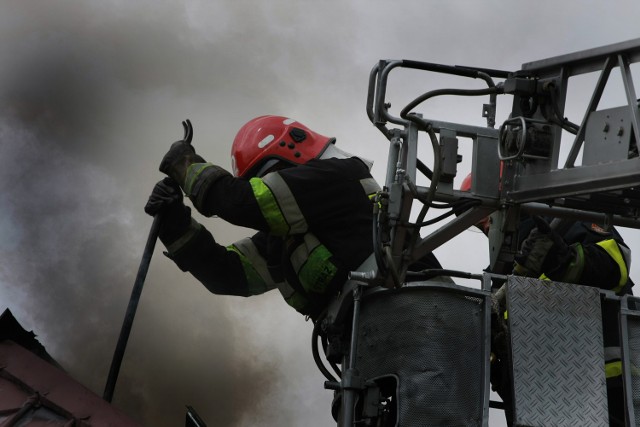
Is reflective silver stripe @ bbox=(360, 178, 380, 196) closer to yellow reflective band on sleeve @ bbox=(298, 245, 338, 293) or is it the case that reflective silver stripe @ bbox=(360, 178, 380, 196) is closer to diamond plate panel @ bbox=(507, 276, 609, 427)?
yellow reflective band on sleeve @ bbox=(298, 245, 338, 293)

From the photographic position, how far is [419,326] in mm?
5996

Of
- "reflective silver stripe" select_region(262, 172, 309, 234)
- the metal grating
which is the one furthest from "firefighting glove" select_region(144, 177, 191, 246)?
the metal grating

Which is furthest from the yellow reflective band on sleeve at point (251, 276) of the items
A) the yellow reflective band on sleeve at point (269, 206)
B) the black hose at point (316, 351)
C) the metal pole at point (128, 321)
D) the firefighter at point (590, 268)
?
the firefighter at point (590, 268)

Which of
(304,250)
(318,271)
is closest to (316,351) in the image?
(318,271)

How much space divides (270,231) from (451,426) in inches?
74.4

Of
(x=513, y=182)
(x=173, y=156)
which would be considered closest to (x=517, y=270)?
(x=513, y=182)

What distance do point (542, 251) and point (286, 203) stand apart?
1583 millimetres

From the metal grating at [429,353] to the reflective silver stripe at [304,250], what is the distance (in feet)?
3.57

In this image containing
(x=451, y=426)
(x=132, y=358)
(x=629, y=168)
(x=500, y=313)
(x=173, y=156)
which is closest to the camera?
(x=629, y=168)

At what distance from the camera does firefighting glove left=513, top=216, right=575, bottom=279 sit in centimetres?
642

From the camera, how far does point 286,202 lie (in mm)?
7090

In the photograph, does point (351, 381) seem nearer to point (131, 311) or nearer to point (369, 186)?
point (369, 186)

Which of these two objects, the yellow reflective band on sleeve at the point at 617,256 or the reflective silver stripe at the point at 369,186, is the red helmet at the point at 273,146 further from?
the yellow reflective band on sleeve at the point at 617,256

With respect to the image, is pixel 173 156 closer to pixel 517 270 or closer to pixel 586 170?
pixel 517 270
